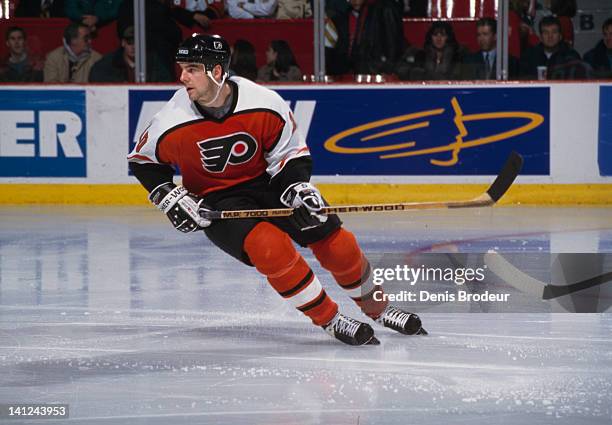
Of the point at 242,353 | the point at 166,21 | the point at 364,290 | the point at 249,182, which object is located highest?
the point at 166,21

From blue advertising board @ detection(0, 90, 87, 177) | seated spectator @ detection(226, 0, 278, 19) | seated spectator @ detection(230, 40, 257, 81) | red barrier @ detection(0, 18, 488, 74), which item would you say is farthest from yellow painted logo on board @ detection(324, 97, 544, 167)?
blue advertising board @ detection(0, 90, 87, 177)

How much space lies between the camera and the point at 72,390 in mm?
3393

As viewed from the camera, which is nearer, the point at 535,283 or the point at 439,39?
the point at 535,283

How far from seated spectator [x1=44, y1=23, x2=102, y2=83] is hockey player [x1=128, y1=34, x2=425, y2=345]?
4.42m

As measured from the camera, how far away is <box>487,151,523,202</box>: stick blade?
4.23m

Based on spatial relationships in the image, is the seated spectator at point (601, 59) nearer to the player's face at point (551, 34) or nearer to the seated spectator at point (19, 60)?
the player's face at point (551, 34)

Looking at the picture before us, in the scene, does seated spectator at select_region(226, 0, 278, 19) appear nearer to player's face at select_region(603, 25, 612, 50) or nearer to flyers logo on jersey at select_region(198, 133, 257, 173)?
player's face at select_region(603, 25, 612, 50)

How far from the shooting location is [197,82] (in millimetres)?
3936

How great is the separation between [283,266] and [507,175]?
0.92 m

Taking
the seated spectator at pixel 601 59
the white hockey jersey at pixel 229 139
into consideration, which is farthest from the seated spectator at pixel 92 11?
the white hockey jersey at pixel 229 139

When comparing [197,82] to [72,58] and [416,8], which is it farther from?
[72,58]

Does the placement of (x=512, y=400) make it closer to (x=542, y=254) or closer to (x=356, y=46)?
(x=542, y=254)

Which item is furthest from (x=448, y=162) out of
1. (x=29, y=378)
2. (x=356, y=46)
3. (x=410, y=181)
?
(x=29, y=378)

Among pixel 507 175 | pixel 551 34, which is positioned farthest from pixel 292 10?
pixel 507 175
